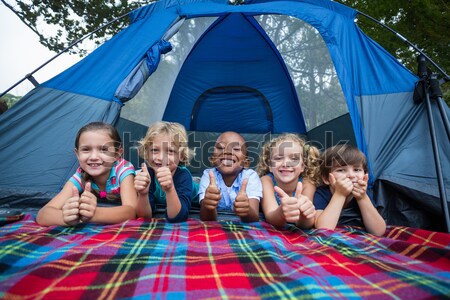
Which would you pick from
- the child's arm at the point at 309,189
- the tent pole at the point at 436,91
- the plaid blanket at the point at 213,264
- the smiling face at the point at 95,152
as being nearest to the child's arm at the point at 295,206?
the plaid blanket at the point at 213,264

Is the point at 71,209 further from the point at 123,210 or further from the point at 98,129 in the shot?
the point at 98,129

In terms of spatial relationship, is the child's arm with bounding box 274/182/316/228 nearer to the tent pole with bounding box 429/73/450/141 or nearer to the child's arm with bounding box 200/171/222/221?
the child's arm with bounding box 200/171/222/221

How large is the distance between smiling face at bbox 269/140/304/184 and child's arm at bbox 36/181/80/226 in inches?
39.4

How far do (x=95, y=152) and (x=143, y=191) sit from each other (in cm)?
40

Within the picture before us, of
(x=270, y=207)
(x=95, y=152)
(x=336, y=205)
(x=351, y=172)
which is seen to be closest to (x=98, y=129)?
(x=95, y=152)

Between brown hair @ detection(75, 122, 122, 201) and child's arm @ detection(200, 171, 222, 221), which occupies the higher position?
brown hair @ detection(75, 122, 122, 201)

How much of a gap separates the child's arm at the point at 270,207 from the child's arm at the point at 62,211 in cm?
86

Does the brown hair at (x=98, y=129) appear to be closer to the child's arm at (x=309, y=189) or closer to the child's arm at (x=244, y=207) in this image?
the child's arm at (x=244, y=207)

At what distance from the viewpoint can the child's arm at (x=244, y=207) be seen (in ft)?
4.48

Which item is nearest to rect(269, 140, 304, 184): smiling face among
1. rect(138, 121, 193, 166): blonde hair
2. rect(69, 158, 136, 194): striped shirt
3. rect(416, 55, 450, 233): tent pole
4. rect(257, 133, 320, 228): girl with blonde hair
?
rect(257, 133, 320, 228): girl with blonde hair

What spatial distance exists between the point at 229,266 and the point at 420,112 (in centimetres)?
161

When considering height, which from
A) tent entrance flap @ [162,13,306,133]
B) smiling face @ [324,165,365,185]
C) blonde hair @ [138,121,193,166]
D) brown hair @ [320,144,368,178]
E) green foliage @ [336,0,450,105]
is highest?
green foliage @ [336,0,450,105]

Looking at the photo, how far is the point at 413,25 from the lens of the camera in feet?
14.1

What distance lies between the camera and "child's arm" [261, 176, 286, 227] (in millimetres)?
1349
